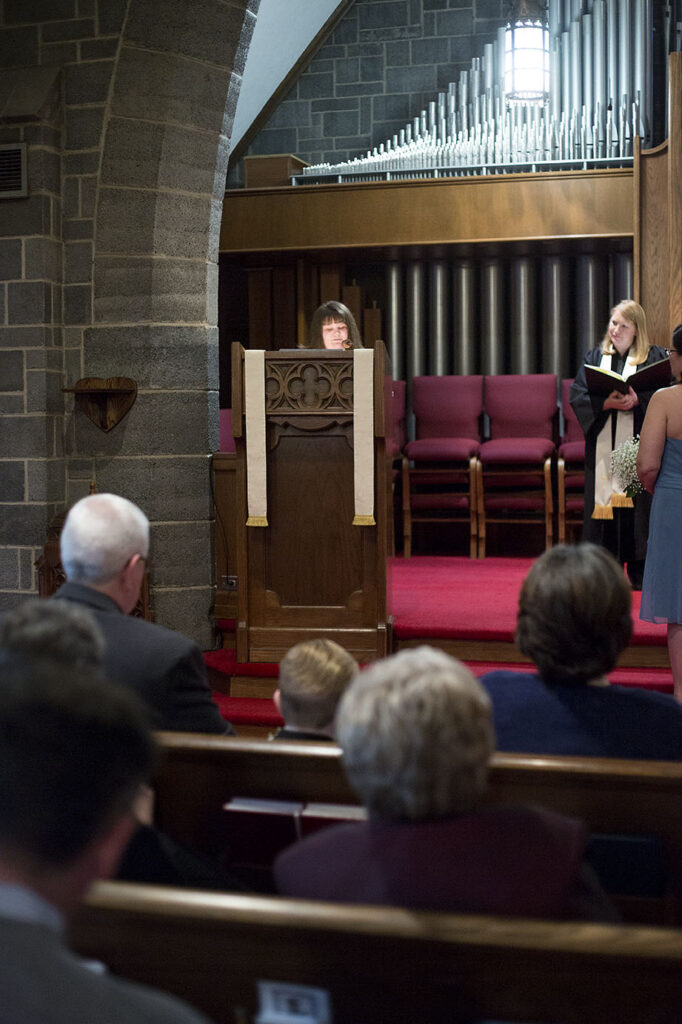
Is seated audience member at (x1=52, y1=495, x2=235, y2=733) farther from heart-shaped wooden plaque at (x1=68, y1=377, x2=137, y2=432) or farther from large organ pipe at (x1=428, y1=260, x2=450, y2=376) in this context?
large organ pipe at (x1=428, y1=260, x2=450, y2=376)

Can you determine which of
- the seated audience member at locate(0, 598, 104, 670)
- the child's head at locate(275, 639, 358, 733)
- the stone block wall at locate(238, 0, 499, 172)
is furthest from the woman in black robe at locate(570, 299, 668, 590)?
the seated audience member at locate(0, 598, 104, 670)

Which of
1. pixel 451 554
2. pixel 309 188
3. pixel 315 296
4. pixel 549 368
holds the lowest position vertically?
pixel 451 554

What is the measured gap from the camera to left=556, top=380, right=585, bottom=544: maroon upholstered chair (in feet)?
24.1

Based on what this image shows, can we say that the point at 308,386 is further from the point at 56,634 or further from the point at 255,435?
the point at 56,634

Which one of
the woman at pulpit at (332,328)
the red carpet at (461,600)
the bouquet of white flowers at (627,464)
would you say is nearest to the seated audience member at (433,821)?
the red carpet at (461,600)

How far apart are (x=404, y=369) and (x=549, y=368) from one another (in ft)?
3.56

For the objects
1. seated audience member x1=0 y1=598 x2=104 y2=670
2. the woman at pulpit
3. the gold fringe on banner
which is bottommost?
seated audience member x1=0 y1=598 x2=104 y2=670

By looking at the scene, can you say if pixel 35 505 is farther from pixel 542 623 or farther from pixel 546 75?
pixel 546 75

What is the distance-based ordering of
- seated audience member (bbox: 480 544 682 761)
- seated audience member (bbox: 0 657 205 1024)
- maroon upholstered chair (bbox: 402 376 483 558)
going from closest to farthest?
seated audience member (bbox: 0 657 205 1024), seated audience member (bbox: 480 544 682 761), maroon upholstered chair (bbox: 402 376 483 558)

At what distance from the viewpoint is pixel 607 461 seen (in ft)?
19.8

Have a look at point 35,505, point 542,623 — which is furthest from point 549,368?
point 542,623

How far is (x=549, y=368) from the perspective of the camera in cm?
829

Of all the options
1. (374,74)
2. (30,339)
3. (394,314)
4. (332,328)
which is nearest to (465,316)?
(394,314)

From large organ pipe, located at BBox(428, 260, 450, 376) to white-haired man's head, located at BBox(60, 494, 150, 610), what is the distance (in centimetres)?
629
